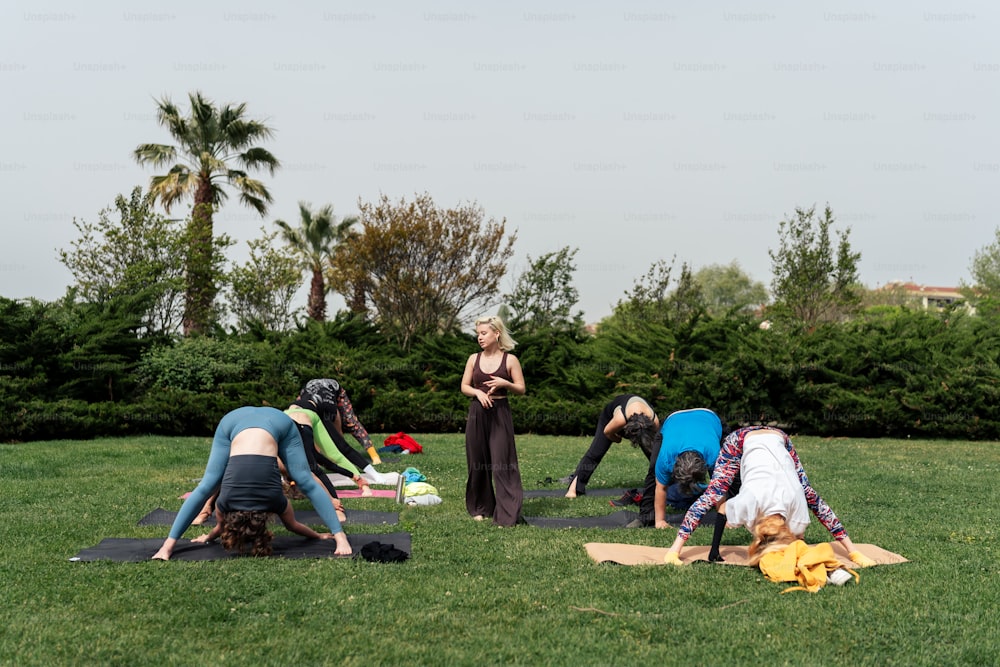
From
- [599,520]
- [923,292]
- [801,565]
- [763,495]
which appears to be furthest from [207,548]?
[923,292]

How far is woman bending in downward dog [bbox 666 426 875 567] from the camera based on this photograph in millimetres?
5586

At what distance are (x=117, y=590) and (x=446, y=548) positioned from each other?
2.27m

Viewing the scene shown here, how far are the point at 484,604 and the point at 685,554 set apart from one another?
199cm

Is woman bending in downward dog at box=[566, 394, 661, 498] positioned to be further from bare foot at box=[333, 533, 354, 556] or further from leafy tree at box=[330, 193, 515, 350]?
leafy tree at box=[330, 193, 515, 350]

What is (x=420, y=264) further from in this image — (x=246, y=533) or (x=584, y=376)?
(x=246, y=533)

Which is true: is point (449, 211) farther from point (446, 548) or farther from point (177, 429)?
point (446, 548)

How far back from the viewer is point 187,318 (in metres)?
22.6

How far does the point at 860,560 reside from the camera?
5805 millimetres

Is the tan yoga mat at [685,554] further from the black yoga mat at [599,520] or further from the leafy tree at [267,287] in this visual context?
the leafy tree at [267,287]

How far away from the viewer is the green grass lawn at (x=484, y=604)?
4.07 meters

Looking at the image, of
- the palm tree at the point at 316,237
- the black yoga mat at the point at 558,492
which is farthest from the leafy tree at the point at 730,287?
the black yoga mat at the point at 558,492

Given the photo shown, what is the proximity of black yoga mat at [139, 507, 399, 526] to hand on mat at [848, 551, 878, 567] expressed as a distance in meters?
3.68

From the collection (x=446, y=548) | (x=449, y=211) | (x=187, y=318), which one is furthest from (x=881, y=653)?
(x=449, y=211)

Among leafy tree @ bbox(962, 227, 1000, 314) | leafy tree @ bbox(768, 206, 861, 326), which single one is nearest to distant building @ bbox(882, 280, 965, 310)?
leafy tree @ bbox(962, 227, 1000, 314)
